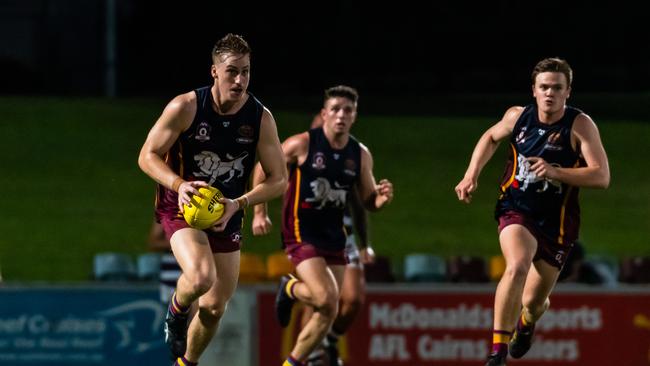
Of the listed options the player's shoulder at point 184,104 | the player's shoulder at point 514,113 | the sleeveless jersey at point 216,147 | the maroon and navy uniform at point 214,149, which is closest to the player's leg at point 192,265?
the maroon and navy uniform at point 214,149

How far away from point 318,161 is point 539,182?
2.47 meters

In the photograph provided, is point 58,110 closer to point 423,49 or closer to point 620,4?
point 423,49

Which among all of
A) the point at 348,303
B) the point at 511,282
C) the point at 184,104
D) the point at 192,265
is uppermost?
the point at 184,104

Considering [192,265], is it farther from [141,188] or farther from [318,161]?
[141,188]

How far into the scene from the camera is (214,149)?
8422 mm

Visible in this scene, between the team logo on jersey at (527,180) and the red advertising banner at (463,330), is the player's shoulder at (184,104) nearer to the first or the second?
the team logo on jersey at (527,180)

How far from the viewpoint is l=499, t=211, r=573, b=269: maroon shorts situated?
8.97 m

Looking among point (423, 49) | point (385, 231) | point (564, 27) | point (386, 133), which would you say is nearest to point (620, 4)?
point (564, 27)

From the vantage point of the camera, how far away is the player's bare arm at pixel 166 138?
816cm

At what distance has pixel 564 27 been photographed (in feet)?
110

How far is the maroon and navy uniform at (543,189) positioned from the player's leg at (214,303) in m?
1.68

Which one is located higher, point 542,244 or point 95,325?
point 542,244

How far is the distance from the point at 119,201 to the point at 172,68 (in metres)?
7.55

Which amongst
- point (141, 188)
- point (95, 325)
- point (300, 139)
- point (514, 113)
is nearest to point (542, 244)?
point (514, 113)
